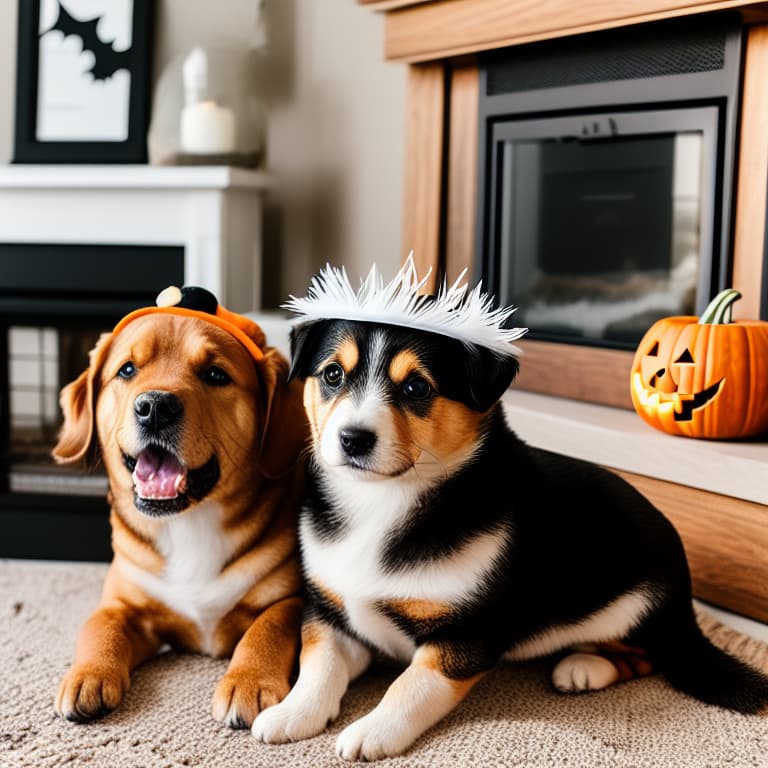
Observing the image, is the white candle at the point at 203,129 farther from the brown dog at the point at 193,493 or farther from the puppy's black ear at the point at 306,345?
the puppy's black ear at the point at 306,345

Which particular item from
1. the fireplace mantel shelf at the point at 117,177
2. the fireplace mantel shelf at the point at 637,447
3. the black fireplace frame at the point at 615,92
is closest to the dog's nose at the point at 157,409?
the fireplace mantel shelf at the point at 637,447

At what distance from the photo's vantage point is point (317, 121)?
287 centimetres

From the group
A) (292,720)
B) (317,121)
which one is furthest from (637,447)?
(317,121)

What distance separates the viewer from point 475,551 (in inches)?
52.4

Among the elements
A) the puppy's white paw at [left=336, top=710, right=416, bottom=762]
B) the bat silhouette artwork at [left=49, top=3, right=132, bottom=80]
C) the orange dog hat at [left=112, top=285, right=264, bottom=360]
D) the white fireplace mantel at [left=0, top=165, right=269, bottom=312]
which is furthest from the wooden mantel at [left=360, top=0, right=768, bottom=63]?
the puppy's white paw at [left=336, top=710, right=416, bottom=762]

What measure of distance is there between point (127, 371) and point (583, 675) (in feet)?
2.66

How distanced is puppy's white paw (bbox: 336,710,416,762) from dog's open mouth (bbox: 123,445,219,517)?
0.41 m

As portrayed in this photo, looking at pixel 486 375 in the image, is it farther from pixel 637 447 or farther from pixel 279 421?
pixel 637 447

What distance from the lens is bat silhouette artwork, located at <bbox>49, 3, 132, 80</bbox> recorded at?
99.2 inches

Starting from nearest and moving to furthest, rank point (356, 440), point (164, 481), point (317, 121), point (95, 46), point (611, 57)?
point (356, 440), point (164, 481), point (611, 57), point (95, 46), point (317, 121)

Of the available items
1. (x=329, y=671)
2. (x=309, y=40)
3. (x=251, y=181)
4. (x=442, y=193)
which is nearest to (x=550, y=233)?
(x=442, y=193)

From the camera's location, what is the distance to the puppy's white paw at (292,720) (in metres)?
1.28

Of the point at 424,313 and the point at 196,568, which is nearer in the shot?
the point at 424,313

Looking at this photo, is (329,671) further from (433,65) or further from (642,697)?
(433,65)
